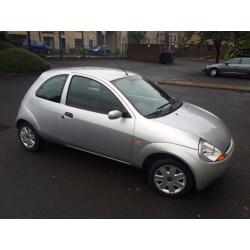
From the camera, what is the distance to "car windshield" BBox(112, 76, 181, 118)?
371cm

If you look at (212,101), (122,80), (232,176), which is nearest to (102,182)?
(122,80)

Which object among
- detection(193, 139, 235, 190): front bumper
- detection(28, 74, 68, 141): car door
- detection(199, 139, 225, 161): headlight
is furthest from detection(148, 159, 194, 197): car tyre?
detection(28, 74, 68, 141): car door

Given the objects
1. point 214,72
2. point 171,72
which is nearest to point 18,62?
point 171,72

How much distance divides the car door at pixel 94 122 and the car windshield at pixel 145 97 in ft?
0.74

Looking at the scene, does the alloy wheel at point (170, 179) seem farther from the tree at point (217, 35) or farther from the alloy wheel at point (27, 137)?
the tree at point (217, 35)

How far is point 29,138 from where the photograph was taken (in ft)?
15.4

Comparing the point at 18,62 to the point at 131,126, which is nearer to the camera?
the point at 131,126

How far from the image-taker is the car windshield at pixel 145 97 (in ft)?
12.2

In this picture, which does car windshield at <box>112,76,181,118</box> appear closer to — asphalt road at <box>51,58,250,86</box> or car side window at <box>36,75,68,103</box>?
car side window at <box>36,75,68,103</box>

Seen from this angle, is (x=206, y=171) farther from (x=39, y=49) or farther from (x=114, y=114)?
(x=39, y=49)

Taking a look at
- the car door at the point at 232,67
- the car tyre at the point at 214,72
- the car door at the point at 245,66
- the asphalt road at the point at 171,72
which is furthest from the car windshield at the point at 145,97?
the car tyre at the point at 214,72

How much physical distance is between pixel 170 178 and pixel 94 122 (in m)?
1.35

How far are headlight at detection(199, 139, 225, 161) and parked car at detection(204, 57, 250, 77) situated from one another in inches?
566
